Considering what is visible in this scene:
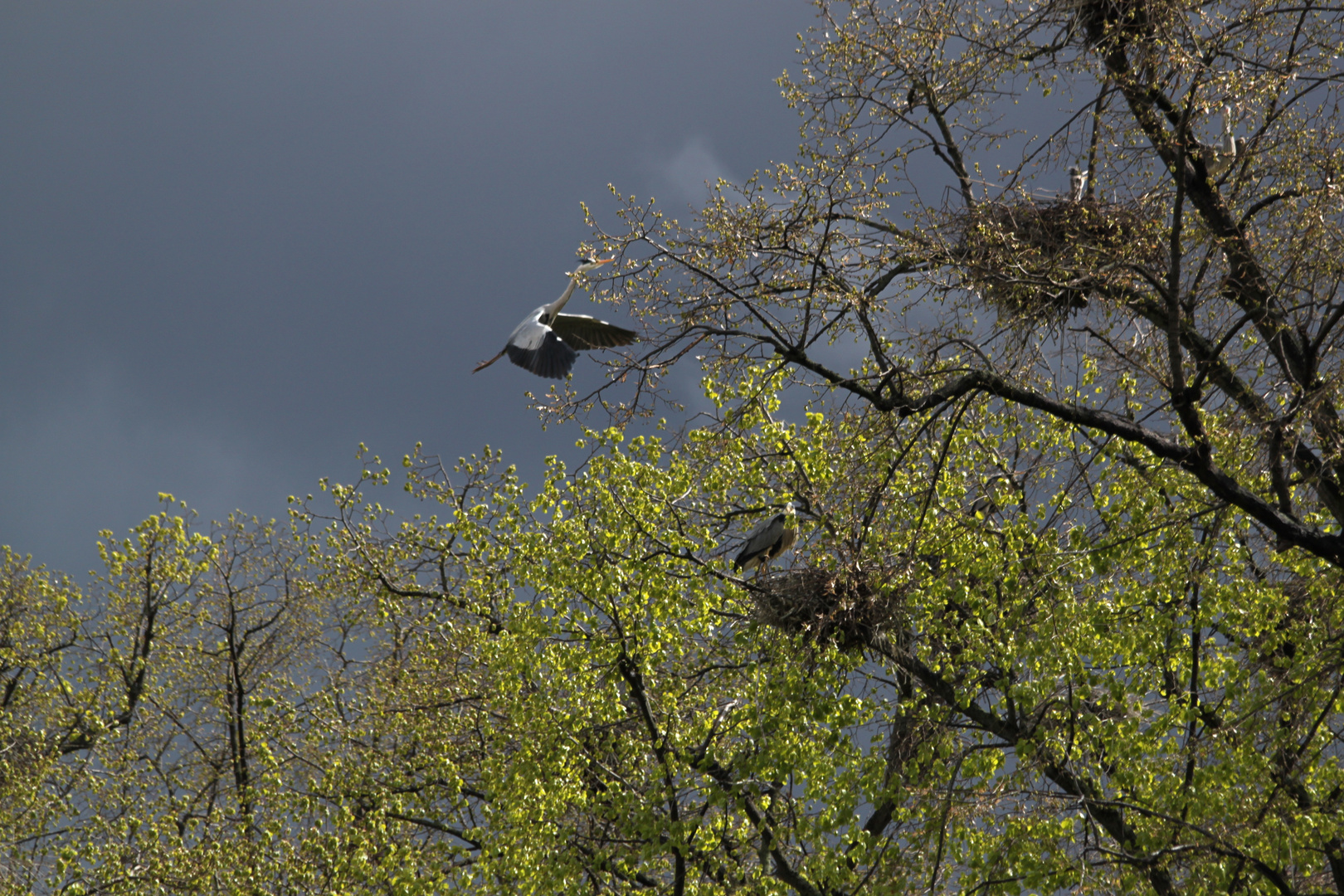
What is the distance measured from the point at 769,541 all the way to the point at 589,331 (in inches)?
A: 189

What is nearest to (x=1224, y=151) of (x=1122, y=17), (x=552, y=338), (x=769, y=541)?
(x=1122, y=17)

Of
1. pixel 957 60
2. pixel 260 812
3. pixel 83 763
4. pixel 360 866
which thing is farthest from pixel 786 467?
pixel 83 763

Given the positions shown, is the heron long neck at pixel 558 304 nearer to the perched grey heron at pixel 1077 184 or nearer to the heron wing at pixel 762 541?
the heron wing at pixel 762 541

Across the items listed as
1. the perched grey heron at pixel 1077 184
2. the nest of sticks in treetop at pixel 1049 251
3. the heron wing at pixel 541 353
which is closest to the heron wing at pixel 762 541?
the nest of sticks in treetop at pixel 1049 251

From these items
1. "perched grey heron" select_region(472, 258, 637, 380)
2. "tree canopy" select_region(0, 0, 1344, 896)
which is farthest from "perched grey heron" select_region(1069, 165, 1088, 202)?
"perched grey heron" select_region(472, 258, 637, 380)

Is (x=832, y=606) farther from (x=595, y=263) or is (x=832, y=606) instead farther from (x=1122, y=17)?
(x=1122, y=17)

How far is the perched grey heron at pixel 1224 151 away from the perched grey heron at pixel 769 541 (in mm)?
4383

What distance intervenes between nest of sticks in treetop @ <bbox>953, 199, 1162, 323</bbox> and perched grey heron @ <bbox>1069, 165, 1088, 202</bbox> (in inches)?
12.4

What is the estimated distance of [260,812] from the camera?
12906mm

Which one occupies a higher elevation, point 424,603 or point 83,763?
point 424,603

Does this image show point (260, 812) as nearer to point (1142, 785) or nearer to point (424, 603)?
point (424, 603)

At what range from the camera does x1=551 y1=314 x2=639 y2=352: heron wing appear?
13383 millimetres

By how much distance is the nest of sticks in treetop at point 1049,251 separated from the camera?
7.23 meters

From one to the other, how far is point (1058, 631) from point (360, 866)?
6.93 meters
